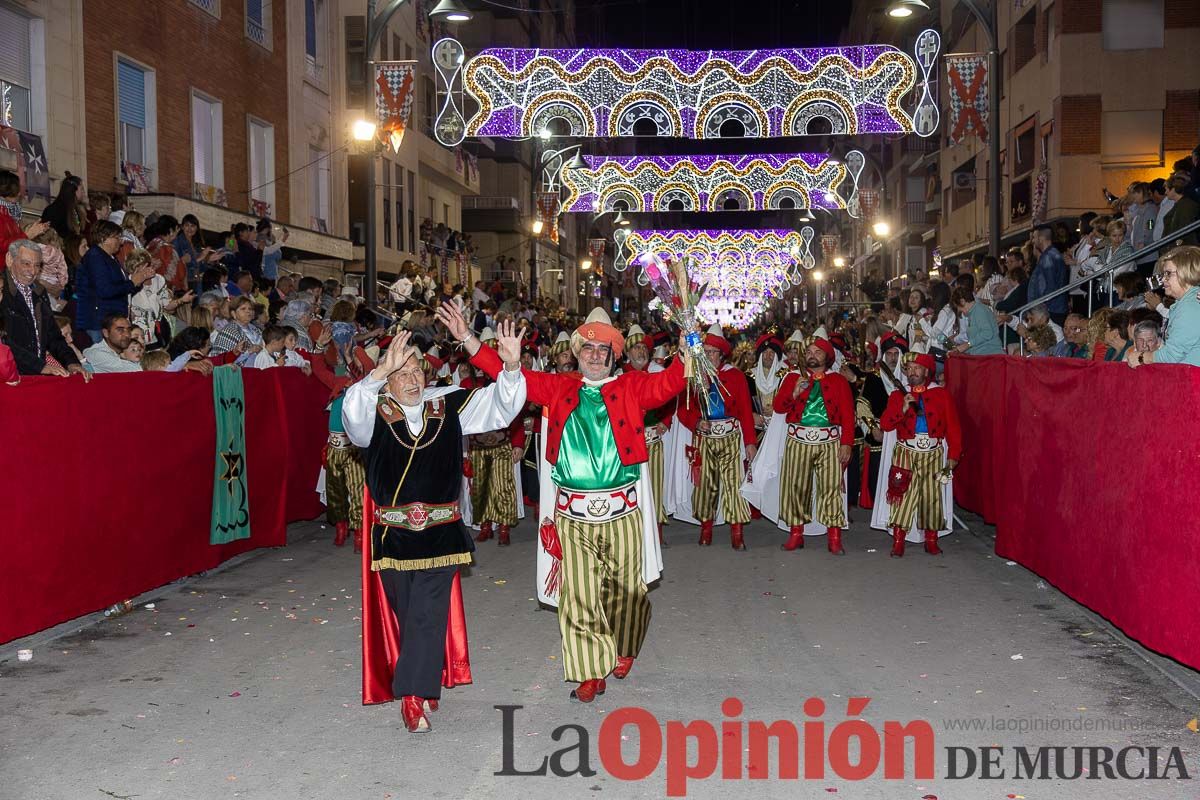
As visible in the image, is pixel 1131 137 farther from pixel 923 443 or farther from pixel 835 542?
pixel 835 542

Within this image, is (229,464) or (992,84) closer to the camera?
(229,464)

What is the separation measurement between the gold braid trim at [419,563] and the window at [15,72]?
11627mm

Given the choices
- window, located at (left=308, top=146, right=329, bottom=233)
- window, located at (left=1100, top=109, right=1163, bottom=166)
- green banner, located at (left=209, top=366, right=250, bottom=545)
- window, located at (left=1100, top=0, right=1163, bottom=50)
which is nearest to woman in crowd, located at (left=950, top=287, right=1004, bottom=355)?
green banner, located at (left=209, top=366, right=250, bottom=545)

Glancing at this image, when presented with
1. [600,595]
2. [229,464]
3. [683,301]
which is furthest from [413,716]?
[229,464]

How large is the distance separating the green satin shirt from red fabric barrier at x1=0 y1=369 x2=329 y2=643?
3.36 metres

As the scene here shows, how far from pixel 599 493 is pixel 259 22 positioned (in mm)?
19869

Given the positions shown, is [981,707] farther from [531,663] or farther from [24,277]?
[24,277]

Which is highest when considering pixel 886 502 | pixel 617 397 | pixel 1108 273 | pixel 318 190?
pixel 318 190

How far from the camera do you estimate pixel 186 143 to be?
67.1 feet

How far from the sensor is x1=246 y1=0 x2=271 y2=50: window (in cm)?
2335

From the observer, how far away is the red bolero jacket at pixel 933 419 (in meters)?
11.0

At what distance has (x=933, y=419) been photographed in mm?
11086

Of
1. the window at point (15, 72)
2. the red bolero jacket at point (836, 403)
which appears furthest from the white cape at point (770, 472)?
the window at point (15, 72)

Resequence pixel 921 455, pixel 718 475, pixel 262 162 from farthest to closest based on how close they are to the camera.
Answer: pixel 262 162 < pixel 718 475 < pixel 921 455
